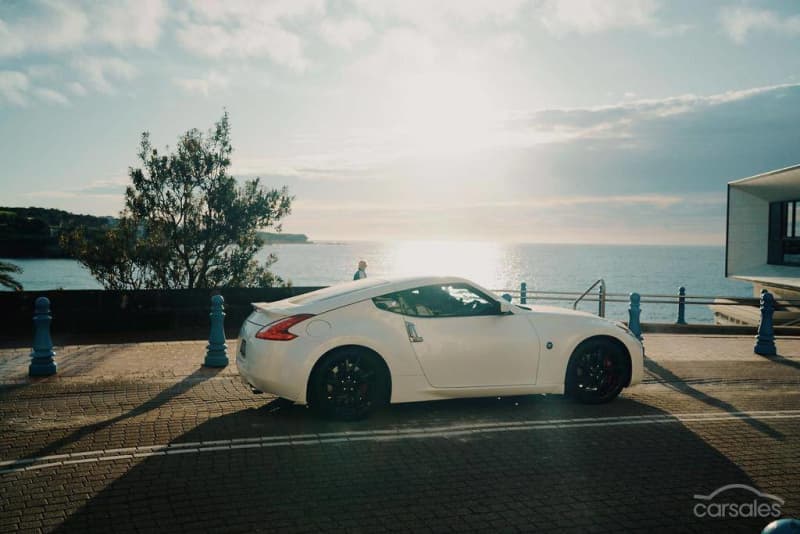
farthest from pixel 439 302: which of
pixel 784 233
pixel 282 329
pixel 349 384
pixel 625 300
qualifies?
pixel 784 233

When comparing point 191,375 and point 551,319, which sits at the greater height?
point 551,319

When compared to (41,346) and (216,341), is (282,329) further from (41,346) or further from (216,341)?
(41,346)

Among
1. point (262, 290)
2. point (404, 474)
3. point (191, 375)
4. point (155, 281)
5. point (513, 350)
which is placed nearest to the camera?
point (404, 474)

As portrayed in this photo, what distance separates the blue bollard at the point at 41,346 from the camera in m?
9.77

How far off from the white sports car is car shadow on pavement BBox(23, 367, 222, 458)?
1.26 meters

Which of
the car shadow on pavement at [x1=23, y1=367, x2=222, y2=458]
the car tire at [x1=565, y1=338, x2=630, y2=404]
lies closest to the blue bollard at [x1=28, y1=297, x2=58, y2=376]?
the car shadow on pavement at [x1=23, y1=367, x2=222, y2=458]

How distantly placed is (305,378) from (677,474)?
11.1 ft

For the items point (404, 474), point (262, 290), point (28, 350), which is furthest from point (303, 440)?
point (262, 290)

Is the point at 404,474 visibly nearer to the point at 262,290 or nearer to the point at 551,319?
the point at 551,319

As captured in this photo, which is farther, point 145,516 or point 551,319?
point 551,319

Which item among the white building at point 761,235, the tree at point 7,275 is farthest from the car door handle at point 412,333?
the white building at point 761,235

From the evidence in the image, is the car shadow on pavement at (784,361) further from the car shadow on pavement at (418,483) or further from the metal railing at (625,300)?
the car shadow on pavement at (418,483)

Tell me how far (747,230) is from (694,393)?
34.2 metres

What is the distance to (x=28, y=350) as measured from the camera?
493 inches
